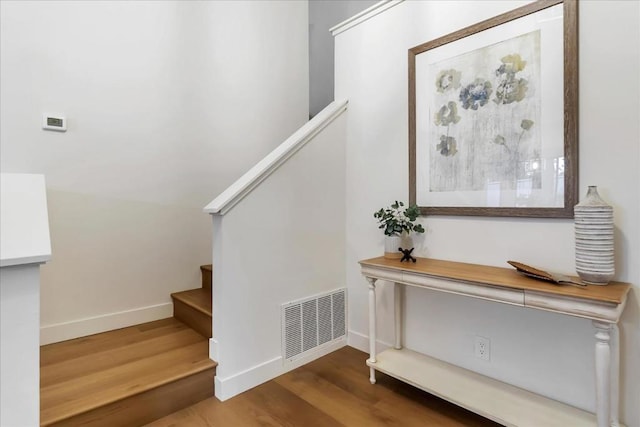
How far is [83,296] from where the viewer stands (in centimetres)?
217

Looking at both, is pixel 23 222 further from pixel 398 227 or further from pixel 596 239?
pixel 596 239

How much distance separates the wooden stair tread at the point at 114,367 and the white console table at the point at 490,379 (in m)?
1.14

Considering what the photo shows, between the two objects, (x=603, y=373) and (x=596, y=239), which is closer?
(x=603, y=373)

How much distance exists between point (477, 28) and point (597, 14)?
1.72 ft

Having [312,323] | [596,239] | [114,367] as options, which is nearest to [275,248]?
[312,323]

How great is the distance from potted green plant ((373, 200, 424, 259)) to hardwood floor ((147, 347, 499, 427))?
2.66 feet

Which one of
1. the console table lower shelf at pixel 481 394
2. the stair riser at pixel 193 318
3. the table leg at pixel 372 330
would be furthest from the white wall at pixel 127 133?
the console table lower shelf at pixel 481 394

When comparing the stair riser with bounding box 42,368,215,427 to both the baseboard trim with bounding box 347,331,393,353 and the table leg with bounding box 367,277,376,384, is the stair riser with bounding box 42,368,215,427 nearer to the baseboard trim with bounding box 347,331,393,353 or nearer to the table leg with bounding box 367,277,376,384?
the table leg with bounding box 367,277,376,384

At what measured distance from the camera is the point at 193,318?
7.52 ft

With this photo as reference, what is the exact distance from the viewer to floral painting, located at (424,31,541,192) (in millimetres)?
1608

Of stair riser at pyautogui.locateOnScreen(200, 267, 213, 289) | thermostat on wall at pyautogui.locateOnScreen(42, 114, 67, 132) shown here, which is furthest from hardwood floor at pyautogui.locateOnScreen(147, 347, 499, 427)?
thermostat on wall at pyautogui.locateOnScreen(42, 114, 67, 132)

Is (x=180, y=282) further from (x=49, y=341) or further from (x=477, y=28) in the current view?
(x=477, y=28)

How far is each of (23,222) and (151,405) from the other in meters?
1.05

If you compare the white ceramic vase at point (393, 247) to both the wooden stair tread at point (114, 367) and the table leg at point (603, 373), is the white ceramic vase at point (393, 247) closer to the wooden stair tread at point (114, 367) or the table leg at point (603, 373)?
the table leg at point (603, 373)
